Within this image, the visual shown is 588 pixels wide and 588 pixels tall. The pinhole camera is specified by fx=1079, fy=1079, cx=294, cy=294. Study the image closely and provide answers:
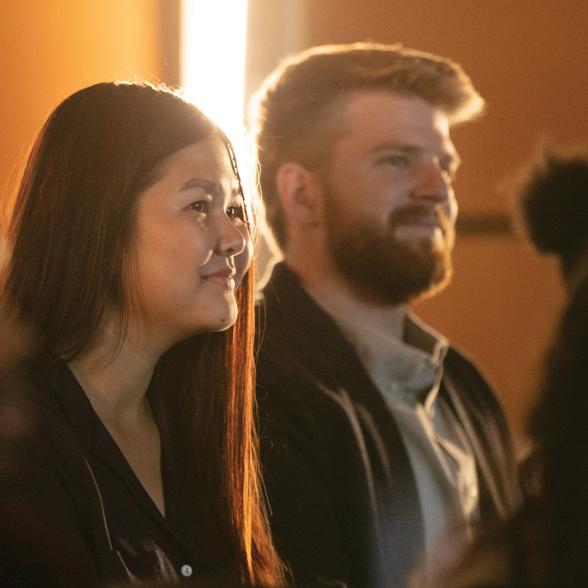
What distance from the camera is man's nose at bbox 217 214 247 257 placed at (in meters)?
1.28

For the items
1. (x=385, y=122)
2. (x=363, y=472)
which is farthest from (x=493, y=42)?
(x=363, y=472)

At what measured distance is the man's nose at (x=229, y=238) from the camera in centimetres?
128

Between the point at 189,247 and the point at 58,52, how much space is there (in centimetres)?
33

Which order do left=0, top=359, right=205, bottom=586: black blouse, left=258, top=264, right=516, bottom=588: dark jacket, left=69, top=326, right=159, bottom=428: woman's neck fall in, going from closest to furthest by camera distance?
left=0, top=359, right=205, bottom=586: black blouse < left=69, top=326, right=159, bottom=428: woman's neck < left=258, top=264, right=516, bottom=588: dark jacket

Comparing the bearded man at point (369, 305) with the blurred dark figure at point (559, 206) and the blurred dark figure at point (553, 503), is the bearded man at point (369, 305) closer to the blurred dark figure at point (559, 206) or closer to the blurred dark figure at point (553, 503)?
the blurred dark figure at point (559, 206)

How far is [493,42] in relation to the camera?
143 centimetres

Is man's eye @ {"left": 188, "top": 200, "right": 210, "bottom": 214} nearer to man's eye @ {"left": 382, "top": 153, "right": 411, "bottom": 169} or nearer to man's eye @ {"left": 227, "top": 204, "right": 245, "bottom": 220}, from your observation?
man's eye @ {"left": 227, "top": 204, "right": 245, "bottom": 220}

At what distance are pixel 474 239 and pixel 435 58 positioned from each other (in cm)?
25

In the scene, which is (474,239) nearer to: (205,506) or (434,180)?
(434,180)

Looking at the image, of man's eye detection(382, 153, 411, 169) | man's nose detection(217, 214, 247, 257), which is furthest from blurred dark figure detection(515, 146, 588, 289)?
man's nose detection(217, 214, 247, 257)

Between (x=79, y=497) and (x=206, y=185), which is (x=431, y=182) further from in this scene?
Result: (x=79, y=497)

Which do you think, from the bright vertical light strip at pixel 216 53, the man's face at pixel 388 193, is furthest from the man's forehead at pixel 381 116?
the bright vertical light strip at pixel 216 53

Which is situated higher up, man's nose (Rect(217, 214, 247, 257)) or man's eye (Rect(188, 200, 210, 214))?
man's eye (Rect(188, 200, 210, 214))

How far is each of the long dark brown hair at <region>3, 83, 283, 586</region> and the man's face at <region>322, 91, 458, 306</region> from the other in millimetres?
183
